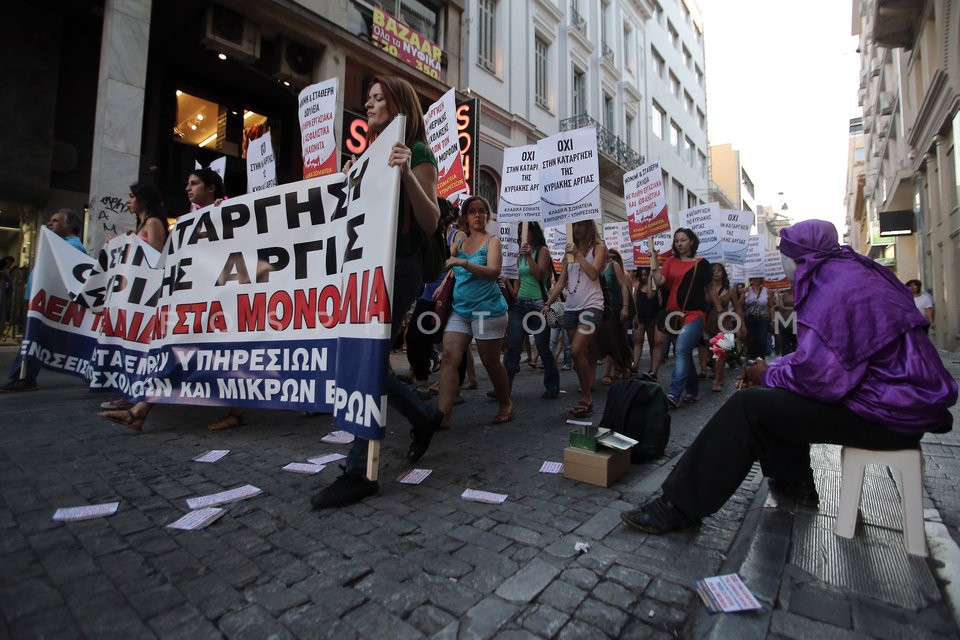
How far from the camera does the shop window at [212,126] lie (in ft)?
39.8

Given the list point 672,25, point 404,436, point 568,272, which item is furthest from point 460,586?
point 672,25

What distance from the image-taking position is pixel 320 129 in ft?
20.0

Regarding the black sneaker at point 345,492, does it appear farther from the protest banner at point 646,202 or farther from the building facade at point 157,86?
the building facade at point 157,86

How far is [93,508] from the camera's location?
232cm

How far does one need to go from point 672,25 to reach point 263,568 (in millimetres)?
38777

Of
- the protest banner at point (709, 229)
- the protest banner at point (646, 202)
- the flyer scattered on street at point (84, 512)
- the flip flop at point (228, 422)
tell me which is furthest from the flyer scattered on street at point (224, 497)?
the protest banner at point (709, 229)

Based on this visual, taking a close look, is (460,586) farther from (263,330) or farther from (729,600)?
(263,330)

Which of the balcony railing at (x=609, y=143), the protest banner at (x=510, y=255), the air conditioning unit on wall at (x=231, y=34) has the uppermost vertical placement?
the balcony railing at (x=609, y=143)

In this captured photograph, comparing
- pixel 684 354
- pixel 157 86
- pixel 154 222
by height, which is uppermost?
pixel 157 86

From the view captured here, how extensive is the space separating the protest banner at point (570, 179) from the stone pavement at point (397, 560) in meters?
4.28

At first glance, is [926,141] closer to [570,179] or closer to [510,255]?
[570,179]

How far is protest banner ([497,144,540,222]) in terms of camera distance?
741 cm

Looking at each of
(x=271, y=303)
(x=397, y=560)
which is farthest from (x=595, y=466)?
(x=271, y=303)

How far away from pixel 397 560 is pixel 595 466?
51.8 inches
